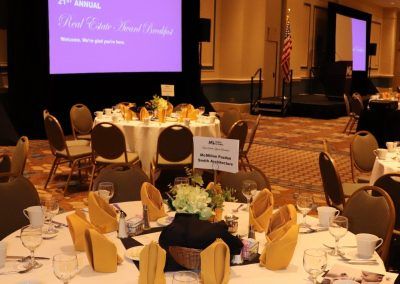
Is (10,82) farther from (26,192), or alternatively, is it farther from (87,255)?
(87,255)

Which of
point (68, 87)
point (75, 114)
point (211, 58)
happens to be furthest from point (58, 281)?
point (211, 58)

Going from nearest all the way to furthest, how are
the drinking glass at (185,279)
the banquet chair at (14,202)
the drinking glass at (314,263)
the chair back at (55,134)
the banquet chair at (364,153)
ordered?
the drinking glass at (185,279) < the drinking glass at (314,263) < the banquet chair at (14,202) < the banquet chair at (364,153) < the chair back at (55,134)

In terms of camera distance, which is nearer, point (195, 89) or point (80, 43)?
point (80, 43)

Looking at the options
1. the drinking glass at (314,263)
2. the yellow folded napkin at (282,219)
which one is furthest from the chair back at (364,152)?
the drinking glass at (314,263)

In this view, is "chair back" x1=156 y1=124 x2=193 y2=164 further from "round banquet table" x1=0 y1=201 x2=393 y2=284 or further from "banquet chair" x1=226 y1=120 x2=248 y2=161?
"round banquet table" x1=0 y1=201 x2=393 y2=284

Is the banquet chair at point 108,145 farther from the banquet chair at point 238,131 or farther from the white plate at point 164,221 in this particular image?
the white plate at point 164,221

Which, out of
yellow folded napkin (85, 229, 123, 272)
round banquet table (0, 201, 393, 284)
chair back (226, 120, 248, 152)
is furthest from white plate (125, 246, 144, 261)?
chair back (226, 120, 248, 152)

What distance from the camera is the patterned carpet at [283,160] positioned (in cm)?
578

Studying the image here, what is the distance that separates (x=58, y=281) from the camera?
1841 millimetres

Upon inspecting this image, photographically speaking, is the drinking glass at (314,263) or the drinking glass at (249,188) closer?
the drinking glass at (314,263)

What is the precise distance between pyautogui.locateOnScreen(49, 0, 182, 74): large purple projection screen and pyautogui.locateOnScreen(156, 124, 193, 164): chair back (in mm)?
4143

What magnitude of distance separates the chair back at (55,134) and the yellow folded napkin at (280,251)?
12.6ft

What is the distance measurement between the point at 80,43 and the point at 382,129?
5452 millimetres

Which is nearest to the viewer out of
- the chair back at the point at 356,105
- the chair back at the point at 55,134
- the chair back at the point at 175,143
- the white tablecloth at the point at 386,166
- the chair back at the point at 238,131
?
the white tablecloth at the point at 386,166
